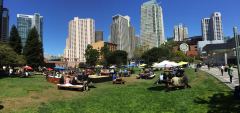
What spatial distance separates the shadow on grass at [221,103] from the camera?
12.3 metres

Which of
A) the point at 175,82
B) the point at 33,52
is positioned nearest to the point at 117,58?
the point at 33,52

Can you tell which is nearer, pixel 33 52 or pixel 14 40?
pixel 14 40

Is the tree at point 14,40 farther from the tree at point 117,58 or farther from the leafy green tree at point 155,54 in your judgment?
the tree at point 117,58

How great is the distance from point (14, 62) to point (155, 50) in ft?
249

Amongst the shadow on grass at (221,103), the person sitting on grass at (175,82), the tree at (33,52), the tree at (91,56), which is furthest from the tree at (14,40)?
the tree at (91,56)

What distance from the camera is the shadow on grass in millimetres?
12344

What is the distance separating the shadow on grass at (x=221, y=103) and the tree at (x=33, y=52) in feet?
A: 198

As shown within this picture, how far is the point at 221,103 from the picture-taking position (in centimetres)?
1388

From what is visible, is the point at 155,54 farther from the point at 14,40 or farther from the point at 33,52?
the point at 14,40

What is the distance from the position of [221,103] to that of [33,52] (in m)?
62.8

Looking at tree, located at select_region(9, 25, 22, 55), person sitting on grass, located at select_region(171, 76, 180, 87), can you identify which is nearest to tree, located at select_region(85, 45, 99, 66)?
tree, located at select_region(9, 25, 22, 55)

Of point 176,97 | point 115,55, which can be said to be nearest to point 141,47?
point 115,55

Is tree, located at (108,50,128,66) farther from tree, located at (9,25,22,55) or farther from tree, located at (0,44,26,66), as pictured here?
tree, located at (0,44,26,66)

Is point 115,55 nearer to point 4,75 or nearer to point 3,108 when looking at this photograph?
point 4,75
